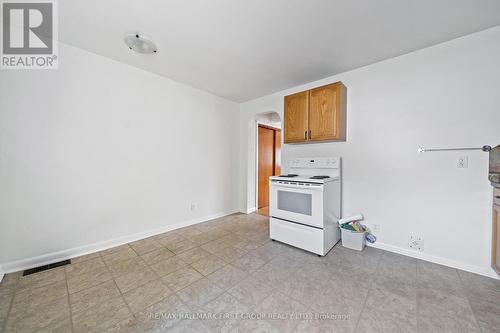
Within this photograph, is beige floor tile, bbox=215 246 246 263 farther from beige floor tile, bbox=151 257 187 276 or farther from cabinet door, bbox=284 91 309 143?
cabinet door, bbox=284 91 309 143

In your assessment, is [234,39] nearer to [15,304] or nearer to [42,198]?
[42,198]

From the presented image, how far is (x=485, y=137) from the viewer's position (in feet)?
5.82

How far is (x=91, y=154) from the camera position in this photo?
221cm

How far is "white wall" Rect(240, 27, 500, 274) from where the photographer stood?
5.87ft

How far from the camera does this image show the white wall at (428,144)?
179 cm

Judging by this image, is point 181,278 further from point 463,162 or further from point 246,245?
point 463,162

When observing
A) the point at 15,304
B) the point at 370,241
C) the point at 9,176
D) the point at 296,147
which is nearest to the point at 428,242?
the point at 370,241

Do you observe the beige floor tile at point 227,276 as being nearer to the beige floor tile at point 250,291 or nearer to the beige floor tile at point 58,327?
the beige floor tile at point 250,291

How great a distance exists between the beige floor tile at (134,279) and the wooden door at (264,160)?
2.72m

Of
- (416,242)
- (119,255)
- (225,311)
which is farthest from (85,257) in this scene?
(416,242)

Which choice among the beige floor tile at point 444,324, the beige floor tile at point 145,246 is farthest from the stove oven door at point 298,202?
the beige floor tile at point 145,246

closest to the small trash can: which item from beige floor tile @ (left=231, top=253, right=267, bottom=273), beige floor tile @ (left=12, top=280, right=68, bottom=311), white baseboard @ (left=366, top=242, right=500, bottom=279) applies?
white baseboard @ (left=366, top=242, right=500, bottom=279)

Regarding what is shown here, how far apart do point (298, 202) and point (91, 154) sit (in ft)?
8.52

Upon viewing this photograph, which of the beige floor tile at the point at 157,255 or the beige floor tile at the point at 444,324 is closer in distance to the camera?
the beige floor tile at the point at 444,324
